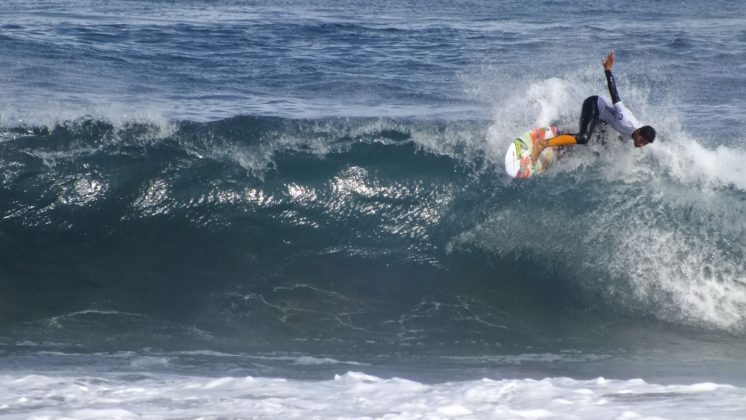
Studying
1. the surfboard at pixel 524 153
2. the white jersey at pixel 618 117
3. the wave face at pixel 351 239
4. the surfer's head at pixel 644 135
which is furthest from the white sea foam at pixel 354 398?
the white jersey at pixel 618 117

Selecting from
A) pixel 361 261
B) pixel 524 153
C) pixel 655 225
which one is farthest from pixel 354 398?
pixel 655 225

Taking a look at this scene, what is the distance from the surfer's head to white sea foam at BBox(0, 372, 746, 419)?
10.2 feet

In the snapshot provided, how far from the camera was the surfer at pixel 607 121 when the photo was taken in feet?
32.5

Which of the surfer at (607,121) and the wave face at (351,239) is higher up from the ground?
the surfer at (607,121)

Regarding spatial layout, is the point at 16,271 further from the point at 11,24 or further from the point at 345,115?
the point at 11,24

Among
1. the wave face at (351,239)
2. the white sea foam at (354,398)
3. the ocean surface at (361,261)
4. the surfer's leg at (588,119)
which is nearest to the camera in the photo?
the white sea foam at (354,398)

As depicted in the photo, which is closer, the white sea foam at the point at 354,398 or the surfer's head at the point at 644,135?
the white sea foam at the point at 354,398

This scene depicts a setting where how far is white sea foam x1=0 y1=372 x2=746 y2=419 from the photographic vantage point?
664cm

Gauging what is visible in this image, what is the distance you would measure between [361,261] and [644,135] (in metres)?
3.39

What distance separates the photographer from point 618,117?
33.3 ft

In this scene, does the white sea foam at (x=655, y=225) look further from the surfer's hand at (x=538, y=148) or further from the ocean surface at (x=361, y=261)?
the surfer's hand at (x=538, y=148)

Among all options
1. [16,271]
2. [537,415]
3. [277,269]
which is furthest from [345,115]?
[537,415]

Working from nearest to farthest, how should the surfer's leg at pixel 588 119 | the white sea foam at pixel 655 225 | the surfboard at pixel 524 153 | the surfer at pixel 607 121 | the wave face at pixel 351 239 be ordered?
the wave face at pixel 351 239, the surfer at pixel 607 121, the white sea foam at pixel 655 225, the surfer's leg at pixel 588 119, the surfboard at pixel 524 153

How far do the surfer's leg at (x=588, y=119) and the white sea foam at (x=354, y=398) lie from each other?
346 cm
